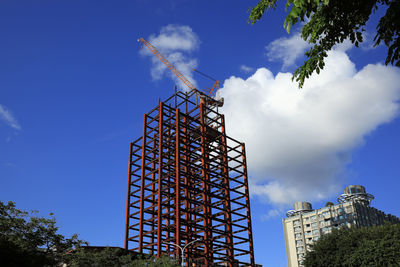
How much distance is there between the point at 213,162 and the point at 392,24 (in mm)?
83699

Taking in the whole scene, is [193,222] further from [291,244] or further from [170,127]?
[291,244]

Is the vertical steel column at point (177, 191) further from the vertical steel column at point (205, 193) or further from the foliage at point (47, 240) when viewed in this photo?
the foliage at point (47, 240)

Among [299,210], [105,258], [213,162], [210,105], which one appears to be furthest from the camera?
[299,210]

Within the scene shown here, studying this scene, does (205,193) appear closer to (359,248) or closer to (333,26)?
(359,248)

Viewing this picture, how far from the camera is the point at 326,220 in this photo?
155 meters

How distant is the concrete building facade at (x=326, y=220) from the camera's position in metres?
151

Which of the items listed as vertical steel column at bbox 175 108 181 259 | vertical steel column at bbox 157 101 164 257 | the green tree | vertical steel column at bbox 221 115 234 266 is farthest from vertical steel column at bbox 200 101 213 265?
the green tree

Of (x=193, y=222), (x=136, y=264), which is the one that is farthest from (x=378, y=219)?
(x=136, y=264)

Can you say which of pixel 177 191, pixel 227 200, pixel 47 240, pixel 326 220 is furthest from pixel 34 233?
pixel 326 220

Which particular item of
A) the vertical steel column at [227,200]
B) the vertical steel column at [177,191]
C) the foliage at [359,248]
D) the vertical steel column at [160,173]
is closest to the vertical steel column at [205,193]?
the vertical steel column at [227,200]

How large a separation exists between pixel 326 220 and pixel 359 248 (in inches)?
4015

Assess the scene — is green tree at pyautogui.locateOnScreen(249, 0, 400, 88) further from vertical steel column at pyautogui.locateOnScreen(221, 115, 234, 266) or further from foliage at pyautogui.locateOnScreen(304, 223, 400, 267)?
vertical steel column at pyautogui.locateOnScreen(221, 115, 234, 266)

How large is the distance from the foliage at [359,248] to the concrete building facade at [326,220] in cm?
8920

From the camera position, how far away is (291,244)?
160 metres
